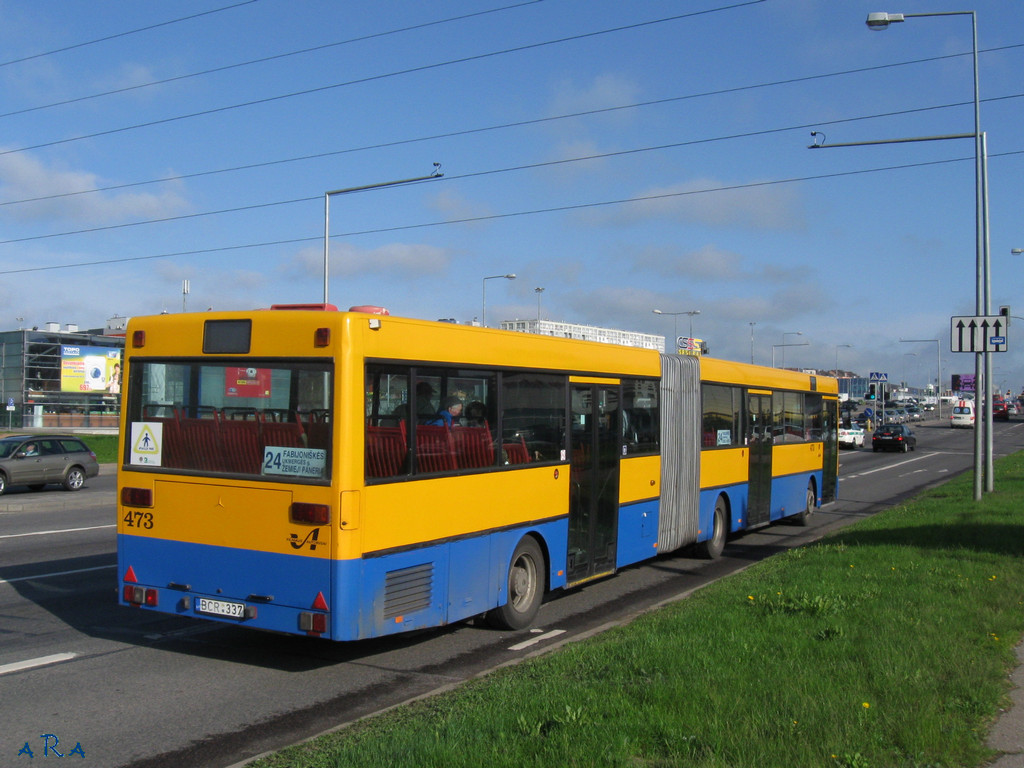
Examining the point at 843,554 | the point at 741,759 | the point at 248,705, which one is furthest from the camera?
the point at 843,554

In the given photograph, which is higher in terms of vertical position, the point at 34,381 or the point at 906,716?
the point at 34,381

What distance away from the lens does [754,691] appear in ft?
18.8

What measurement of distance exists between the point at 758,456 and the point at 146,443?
10.8 m

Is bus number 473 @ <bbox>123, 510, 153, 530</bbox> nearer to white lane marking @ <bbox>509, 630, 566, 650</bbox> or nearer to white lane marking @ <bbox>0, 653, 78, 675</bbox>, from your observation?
white lane marking @ <bbox>0, 653, 78, 675</bbox>

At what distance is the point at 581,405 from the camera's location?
10359 millimetres

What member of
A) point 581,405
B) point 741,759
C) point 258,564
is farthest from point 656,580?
point 741,759

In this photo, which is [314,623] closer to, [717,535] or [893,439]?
[717,535]

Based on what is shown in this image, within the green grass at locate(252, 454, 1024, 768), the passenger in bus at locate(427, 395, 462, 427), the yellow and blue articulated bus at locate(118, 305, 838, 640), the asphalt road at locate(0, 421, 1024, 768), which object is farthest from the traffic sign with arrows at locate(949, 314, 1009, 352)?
the passenger in bus at locate(427, 395, 462, 427)

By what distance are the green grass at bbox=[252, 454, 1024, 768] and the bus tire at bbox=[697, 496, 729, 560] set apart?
4514 millimetres

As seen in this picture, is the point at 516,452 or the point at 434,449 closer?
the point at 434,449

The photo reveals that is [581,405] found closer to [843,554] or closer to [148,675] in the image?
[843,554]

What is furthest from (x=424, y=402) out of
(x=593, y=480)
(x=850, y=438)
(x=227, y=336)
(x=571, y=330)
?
(x=850, y=438)

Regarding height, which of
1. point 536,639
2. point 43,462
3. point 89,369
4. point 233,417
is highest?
point 89,369

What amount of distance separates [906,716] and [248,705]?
13.9 feet
